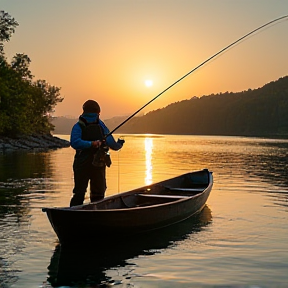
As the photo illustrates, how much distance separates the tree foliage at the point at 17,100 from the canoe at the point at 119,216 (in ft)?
163

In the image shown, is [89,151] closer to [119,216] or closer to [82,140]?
[82,140]

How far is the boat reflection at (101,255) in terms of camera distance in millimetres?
8023

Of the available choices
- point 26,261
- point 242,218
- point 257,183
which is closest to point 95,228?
point 26,261

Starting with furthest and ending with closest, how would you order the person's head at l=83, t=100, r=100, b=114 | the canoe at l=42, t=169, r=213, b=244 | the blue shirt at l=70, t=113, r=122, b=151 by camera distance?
the person's head at l=83, t=100, r=100, b=114 < the blue shirt at l=70, t=113, r=122, b=151 < the canoe at l=42, t=169, r=213, b=244

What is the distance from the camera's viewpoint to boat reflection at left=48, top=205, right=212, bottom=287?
8023mm

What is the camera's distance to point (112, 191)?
65.9 ft

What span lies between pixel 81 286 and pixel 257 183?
1673cm

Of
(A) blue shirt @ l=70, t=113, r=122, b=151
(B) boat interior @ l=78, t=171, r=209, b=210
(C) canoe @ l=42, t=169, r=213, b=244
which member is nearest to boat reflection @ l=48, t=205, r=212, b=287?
(C) canoe @ l=42, t=169, r=213, b=244

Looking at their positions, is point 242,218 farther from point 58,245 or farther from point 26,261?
point 26,261

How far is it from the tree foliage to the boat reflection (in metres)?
51.5

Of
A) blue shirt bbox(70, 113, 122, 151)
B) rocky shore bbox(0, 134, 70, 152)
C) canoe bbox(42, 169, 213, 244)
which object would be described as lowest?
canoe bbox(42, 169, 213, 244)

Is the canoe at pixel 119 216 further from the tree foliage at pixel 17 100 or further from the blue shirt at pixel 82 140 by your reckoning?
the tree foliage at pixel 17 100

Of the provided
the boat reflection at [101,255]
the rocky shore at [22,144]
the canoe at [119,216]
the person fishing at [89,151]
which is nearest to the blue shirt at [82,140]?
the person fishing at [89,151]

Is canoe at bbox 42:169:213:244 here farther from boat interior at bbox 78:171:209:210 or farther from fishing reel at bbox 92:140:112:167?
fishing reel at bbox 92:140:112:167
